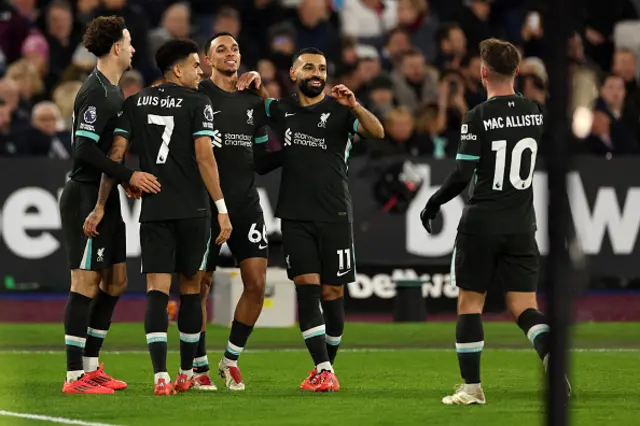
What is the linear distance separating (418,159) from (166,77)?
7.04 metres

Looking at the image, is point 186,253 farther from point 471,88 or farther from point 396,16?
point 396,16

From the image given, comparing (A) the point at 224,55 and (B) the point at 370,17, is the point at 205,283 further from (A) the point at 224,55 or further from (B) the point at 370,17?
(B) the point at 370,17

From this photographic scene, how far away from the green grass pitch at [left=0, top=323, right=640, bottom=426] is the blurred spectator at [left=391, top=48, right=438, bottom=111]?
381 cm

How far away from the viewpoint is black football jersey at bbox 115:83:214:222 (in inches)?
336

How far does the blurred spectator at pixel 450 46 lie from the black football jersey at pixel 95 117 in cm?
944

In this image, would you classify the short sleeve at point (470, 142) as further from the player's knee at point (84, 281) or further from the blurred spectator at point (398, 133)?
the blurred spectator at point (398, 133)

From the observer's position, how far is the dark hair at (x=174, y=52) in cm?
861

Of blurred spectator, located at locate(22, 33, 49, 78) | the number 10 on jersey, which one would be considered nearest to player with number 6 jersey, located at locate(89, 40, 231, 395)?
the number 10 on jersey

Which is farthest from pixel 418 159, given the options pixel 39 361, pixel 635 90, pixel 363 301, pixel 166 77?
pixel 166 77

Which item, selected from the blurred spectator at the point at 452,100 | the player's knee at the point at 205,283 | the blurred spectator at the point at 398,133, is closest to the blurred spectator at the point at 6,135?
the blurred spectator at the point at 398,133

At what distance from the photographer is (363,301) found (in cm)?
1533

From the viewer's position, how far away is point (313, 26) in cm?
1823

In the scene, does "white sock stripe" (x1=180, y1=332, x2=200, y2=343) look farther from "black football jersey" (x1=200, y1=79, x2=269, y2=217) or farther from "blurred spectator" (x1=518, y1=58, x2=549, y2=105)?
"blurred spectator" (x1=518, y1=58, x2=549, y2=105)

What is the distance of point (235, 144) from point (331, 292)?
1.22m
